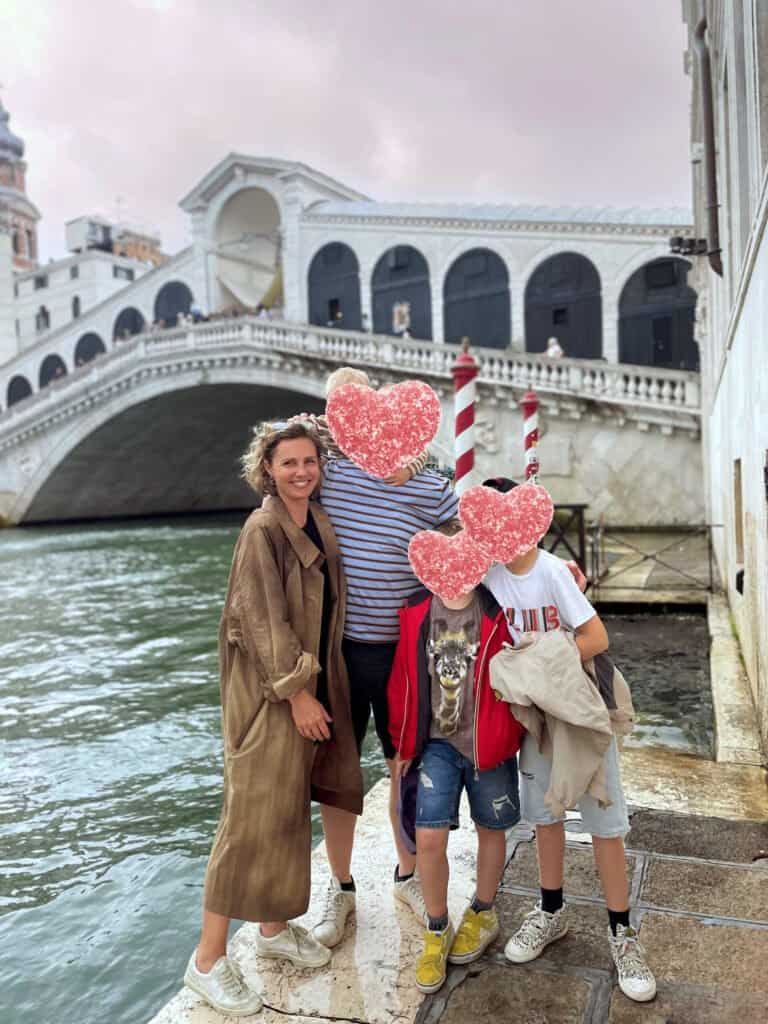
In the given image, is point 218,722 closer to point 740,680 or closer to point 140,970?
point 140,970

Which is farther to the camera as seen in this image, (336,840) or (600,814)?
(336,840)

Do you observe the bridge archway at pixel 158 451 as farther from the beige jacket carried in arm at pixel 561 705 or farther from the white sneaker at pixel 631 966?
the white sneaker at pixel 631 966

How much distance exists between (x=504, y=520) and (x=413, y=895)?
50.4 inches

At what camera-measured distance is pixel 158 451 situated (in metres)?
28.3

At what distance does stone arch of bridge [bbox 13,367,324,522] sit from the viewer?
23.5 meters

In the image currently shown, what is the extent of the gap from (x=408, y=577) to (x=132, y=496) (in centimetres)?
2852

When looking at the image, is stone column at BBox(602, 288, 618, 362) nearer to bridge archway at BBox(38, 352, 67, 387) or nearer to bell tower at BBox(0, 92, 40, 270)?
bridge archway at BBox(38, 352, 67, 387)

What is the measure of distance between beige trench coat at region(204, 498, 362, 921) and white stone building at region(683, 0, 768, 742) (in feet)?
7.66

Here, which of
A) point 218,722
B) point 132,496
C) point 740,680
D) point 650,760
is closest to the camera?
point 650,760

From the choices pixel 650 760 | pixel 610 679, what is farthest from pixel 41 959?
pixel 650 760

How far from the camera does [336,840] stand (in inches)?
102

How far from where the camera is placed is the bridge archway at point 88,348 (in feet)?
108

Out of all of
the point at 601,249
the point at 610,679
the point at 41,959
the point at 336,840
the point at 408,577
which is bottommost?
the point at 41,959

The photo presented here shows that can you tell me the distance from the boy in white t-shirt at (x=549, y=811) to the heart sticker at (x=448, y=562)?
0.39 ft
